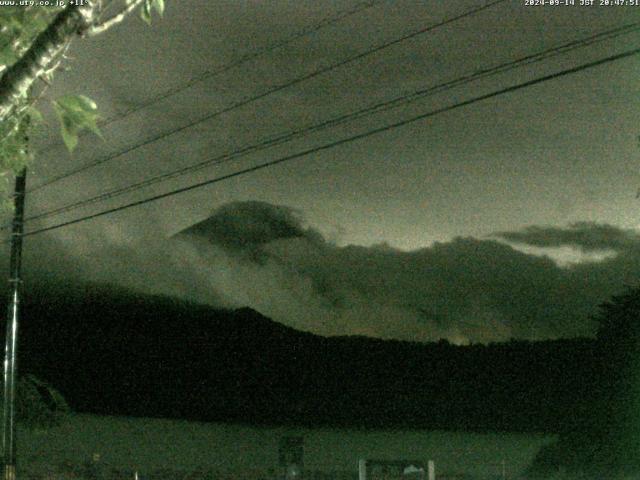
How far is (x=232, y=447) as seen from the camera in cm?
2842

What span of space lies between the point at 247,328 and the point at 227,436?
32.3 feet

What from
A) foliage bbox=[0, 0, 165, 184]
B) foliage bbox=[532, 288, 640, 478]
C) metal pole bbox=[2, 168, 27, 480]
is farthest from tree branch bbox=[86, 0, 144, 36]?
foliage bbox=[532, 288, 640, 478]

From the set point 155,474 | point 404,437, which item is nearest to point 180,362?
point 155,474

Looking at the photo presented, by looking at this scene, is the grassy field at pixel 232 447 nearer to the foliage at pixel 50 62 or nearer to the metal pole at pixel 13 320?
the metal pole at pixel 13 320

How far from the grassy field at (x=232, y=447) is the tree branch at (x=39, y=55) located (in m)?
20.4

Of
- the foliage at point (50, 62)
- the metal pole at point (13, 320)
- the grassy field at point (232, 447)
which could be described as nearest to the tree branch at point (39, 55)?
the foliage at point (50, 62)

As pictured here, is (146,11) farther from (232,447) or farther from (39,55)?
(232,447)

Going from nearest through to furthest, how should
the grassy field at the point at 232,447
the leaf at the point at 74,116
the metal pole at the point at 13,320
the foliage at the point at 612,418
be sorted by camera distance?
the leaf at the point at 74,116
the metal pole at the point at 13,320
the foliage at the point at 612,418
the grassy field at the point at 232,447

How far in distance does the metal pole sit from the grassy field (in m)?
8.16

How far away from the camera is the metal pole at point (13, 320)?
1767 cm

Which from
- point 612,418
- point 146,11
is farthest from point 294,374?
point 146,11

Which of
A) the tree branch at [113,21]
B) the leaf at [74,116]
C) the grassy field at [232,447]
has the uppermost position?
the tree branch at [113,21]

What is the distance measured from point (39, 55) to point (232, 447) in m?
25.3

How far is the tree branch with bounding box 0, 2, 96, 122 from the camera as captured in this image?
4.08 m
